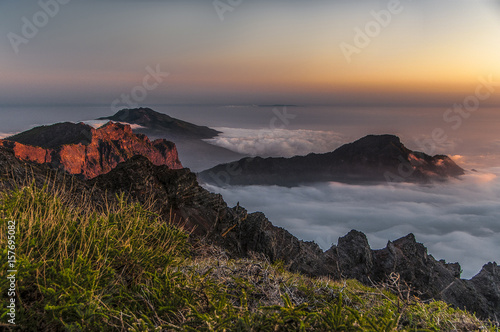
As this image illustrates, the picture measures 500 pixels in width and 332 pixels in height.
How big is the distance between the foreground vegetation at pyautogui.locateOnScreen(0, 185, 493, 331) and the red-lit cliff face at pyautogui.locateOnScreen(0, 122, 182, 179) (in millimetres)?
74547

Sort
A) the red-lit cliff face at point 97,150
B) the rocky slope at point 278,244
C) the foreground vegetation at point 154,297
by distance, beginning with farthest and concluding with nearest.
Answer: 1. the red-lit cliff face at point 97,150
2. the rocky slope at point 278,244
3. the foreground vegetation at point 154,297

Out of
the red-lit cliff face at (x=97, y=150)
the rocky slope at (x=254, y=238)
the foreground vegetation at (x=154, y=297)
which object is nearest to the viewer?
the foreground vegetation at (x=154, y=297)

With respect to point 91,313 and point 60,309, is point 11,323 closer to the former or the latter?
point 60,309

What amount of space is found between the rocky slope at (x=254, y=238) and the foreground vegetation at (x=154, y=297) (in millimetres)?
3539

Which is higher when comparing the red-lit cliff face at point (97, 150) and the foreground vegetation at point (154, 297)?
the red-lit cliff face at point (97, 150)

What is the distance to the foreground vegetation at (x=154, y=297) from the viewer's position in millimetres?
2775

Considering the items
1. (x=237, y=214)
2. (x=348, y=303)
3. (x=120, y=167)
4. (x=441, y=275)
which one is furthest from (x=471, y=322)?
(x=441, y=275)

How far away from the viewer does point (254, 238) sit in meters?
22.5

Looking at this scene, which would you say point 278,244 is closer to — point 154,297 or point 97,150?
point 154,297

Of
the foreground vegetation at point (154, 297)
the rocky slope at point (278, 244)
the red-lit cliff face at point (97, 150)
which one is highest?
the red-lit cliff face at point (97, 150)

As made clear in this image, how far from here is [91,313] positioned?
2.84 metres

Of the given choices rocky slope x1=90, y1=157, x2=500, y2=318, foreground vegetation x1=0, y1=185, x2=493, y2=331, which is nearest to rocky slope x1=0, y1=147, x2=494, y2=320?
rocky slope x1=90, y1=157, x2=500, y2=318

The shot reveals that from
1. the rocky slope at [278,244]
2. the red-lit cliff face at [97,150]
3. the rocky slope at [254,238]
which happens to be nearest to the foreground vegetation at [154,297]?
the rocky slope at [254,238]

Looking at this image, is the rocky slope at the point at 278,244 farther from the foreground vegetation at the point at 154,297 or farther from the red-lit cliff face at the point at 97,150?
the red-lit cliff face at the point at 97,150
